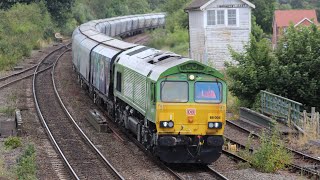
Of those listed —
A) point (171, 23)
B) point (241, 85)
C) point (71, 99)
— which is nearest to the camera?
point (241, 85)

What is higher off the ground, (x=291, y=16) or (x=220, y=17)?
(x=220, y=17)

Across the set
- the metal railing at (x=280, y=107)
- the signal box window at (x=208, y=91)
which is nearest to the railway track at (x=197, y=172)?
the signal box window at (x=208, y=91)

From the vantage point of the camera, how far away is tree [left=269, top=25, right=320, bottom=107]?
2277cm

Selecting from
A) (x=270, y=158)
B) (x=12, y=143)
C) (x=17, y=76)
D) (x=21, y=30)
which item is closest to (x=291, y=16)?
(x=21, y=30)

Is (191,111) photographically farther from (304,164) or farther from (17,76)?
(17,76)

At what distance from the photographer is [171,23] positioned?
183ft

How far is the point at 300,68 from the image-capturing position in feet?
75.7

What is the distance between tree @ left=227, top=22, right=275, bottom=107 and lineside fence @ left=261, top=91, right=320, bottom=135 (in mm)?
1055

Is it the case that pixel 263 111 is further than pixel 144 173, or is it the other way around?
pixel 263 111

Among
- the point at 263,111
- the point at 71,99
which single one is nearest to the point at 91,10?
the point at 71,99

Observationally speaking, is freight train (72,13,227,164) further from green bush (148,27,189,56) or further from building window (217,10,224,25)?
green bush (148,27,189,56)

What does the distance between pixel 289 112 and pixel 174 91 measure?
7.22 m

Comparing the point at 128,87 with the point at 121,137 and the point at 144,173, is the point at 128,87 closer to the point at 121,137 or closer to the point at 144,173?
the point at 121,137

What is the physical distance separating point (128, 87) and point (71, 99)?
967 cm
